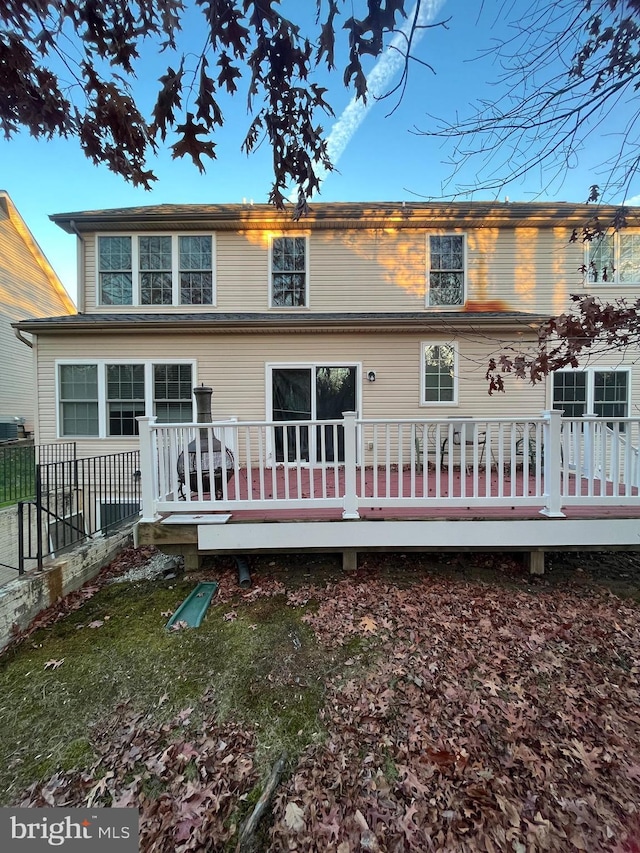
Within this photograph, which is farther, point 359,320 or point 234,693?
point 359,320

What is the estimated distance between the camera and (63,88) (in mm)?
2908

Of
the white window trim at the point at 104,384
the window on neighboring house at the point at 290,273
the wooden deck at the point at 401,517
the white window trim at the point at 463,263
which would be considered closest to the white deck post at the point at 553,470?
the wooden deck at the point at 401,517

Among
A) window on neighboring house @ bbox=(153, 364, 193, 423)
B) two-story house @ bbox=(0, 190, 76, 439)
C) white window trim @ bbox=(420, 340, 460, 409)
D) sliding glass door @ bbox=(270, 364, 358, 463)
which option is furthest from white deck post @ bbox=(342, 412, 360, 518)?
two-story house @ bbox=(0, 190, 76, 439)

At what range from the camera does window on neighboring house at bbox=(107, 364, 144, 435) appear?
759cm

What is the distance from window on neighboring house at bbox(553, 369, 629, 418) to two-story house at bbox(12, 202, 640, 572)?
1.0 inches

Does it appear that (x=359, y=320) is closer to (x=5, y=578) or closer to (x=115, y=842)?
(x=115, y=842)

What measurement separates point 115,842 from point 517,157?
503 cm

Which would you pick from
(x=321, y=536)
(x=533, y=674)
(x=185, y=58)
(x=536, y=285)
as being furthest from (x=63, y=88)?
(x=536, y=285)

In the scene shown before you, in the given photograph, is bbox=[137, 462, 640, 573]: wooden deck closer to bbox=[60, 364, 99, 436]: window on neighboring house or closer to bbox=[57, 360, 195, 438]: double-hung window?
bbox=[57, 360, 195, 438]: double-hung window

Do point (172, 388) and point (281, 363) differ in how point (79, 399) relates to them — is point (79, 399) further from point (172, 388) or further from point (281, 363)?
point (281, 363)

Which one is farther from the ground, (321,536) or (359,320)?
(359,320)

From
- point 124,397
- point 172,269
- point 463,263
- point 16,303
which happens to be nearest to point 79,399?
point 124,397

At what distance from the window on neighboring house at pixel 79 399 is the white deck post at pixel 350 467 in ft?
20.3

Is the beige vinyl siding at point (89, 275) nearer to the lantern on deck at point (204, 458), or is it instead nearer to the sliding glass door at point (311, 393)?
the sliding glass door at point (311, 393)
